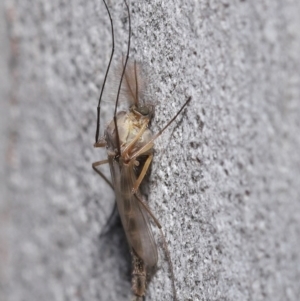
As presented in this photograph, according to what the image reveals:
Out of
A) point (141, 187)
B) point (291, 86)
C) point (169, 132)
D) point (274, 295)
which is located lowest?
point (274, 295)

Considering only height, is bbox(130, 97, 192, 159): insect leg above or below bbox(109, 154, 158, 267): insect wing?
above

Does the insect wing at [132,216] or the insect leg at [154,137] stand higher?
the insect leg at [154,137]

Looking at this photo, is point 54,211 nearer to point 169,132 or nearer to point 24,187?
point 24,187

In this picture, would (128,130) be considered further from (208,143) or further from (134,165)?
(208,143)

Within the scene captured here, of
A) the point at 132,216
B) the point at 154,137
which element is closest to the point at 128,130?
the point at 154,137

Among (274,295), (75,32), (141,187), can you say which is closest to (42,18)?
(75,32)
